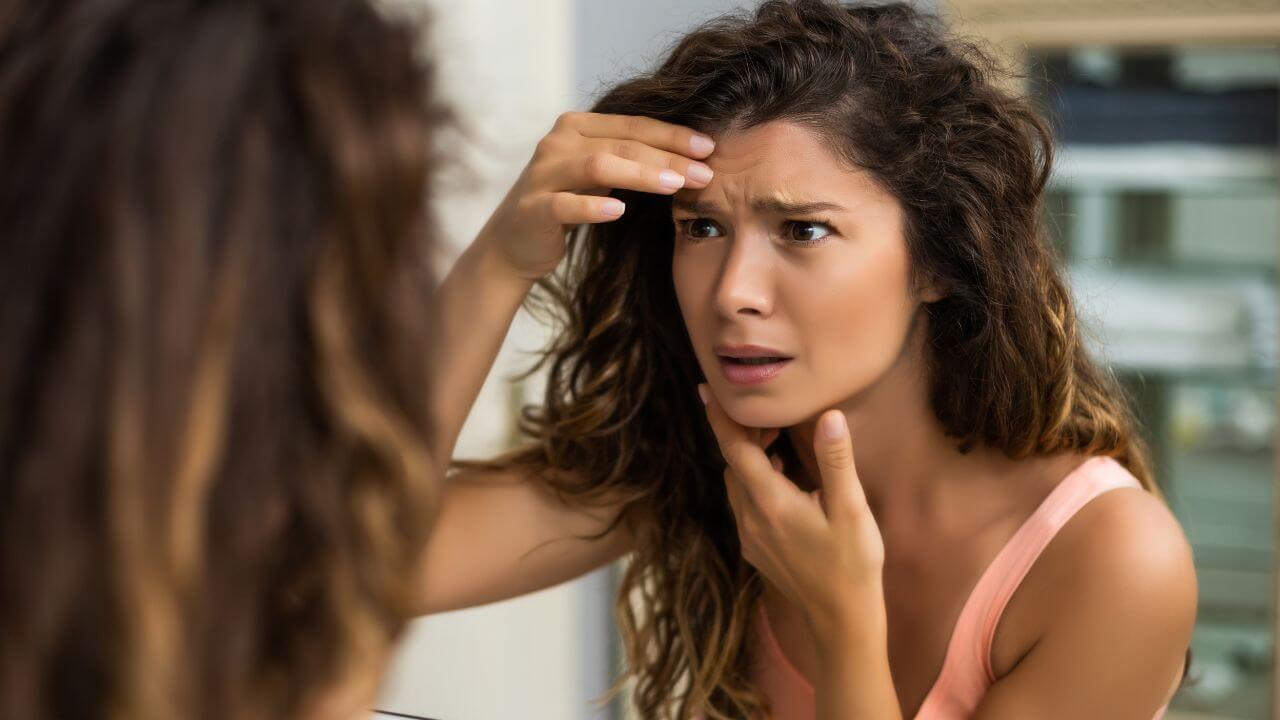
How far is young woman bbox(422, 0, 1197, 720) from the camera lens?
98 cm

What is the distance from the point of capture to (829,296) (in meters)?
1.01

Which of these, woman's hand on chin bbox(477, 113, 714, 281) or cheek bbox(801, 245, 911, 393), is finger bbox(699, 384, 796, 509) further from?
woman's hand on chin bbox(477, 113, 714, 281)

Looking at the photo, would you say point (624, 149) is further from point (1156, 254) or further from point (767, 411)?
point (1156, 254)

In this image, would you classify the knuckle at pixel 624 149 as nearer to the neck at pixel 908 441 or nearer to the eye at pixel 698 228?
the eye at pixel 698 228

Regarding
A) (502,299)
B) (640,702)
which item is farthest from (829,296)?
(640,702)

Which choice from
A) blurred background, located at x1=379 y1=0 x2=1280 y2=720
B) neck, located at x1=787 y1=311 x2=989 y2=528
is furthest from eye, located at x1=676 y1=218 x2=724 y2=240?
blurred background, located at x1=379 y1=0 x2=1280 y2=720

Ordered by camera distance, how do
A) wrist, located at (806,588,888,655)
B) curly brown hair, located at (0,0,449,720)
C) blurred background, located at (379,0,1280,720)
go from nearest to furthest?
curly brown hair, located at (0,0,449,720) < wrist, located at (806,588,888,655) < blurred background, located at (379,0,1280,720)

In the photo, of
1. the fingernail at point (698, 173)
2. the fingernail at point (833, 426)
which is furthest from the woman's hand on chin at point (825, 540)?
the fingernail at point (698, 173)

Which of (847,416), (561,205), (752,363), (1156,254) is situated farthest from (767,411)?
(1156,254)

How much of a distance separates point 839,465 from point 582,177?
13.3 inches

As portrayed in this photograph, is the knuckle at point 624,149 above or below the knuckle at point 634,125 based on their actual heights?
below

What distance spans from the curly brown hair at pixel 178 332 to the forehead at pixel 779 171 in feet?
1.95

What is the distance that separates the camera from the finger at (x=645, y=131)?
1.04 metres

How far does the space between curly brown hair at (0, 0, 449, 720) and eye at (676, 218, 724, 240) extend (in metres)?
0.62
